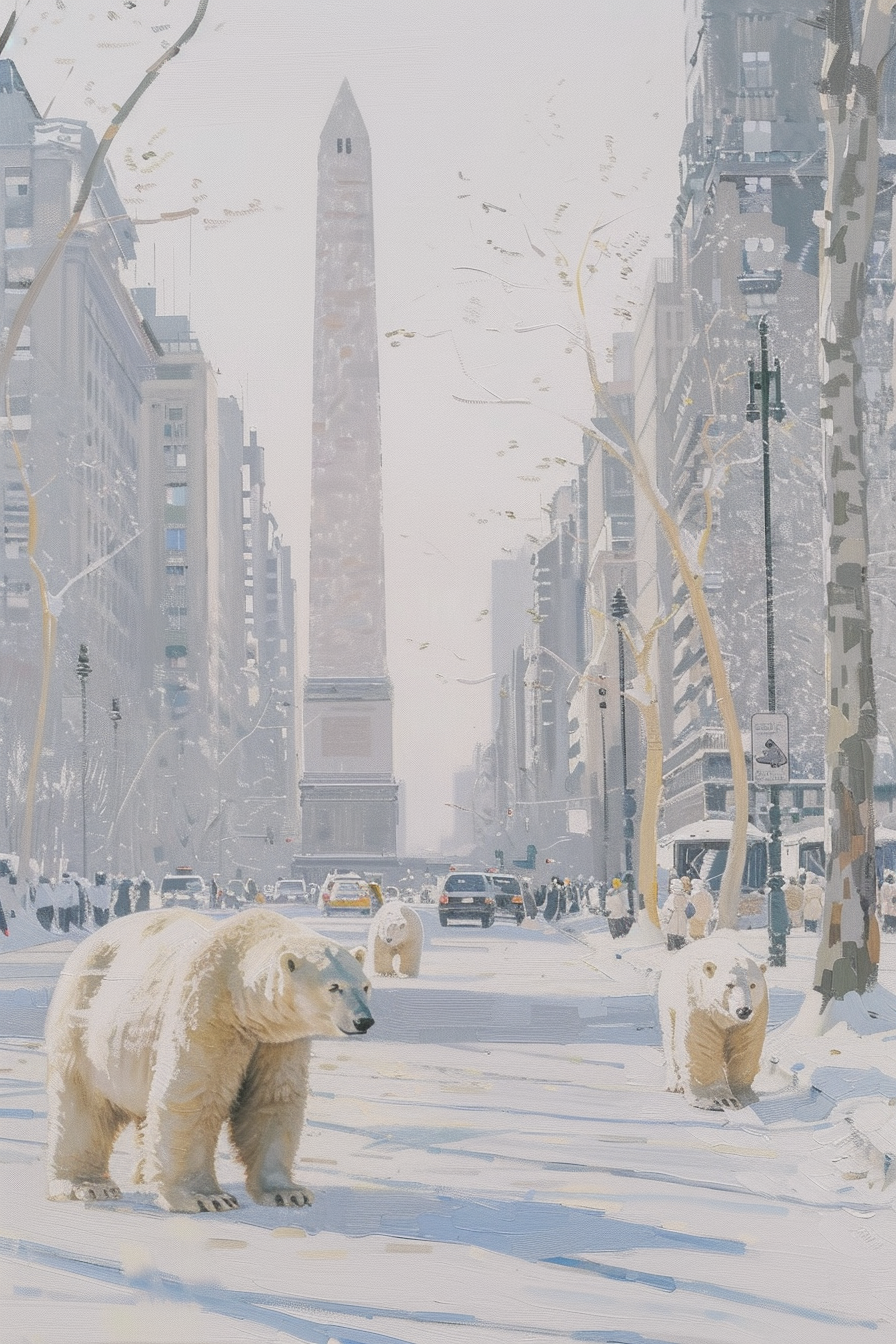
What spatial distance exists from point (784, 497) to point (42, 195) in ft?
158

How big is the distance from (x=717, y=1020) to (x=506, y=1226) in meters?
4.84

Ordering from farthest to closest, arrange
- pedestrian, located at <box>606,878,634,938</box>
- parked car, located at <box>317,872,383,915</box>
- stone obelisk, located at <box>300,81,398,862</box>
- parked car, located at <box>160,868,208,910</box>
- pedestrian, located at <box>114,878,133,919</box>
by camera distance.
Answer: stone obelisk, located at <box>300,81,398,862</box> → parked car, located at <box>160,868,208,910</box> → parked car, located at <box>317,872,383,915</box> → pedestrian, located at <box>114,878,133,919</box> → pedestrian, located at <box>606,878,634,938</box>

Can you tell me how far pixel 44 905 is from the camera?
5250 cm

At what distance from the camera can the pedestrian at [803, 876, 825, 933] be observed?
46463mm

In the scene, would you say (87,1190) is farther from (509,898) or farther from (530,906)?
(530,906)

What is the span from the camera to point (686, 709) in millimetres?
110062

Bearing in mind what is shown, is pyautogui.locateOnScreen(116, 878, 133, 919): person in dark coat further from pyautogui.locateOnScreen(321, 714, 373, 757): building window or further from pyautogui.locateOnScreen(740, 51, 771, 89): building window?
pyautogui.locateOnScreen(740, 51, 771, 89): building window

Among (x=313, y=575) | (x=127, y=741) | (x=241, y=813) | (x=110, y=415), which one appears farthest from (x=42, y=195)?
(x=241, y=813)

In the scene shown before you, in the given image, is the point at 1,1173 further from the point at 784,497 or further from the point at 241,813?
the point at 241,813

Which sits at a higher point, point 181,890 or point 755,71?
point 755,71

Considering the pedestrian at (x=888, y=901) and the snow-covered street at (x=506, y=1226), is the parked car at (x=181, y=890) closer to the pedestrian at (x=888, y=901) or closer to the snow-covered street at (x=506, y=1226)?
the pedestrian at (x=888, y=901)

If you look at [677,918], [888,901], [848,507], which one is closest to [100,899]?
[888,901]

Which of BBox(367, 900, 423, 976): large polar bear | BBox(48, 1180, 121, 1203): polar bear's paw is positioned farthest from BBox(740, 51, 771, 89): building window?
BBox(48, 1180, 121, 1203): polar bear's paw

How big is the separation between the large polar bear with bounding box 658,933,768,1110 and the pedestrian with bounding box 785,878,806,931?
3459 cm
